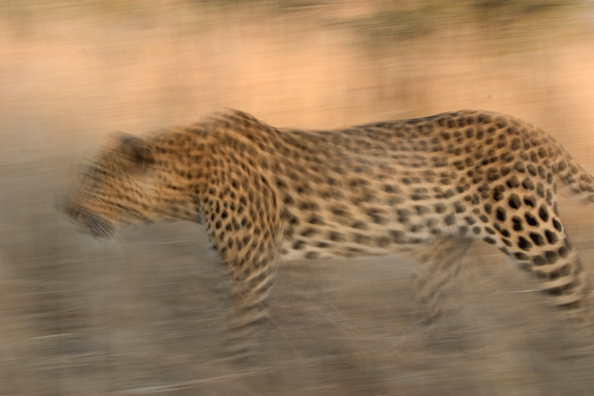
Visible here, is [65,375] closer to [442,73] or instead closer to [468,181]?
[468,181]

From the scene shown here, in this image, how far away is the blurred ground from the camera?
13.0 feet

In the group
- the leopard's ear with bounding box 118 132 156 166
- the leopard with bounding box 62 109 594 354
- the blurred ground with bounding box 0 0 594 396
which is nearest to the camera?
the blurred ground with bounding box 0 0 594 396

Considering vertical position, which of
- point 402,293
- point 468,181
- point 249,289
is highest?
point 468,181

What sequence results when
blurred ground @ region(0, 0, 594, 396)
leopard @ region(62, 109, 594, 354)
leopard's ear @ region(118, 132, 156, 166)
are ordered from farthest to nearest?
leopard's ear @ region(118, 132, 156, 166) → leopard @ region(62, 109, 594, 354) → blurred ground @ region(0, 0, 594, 396)

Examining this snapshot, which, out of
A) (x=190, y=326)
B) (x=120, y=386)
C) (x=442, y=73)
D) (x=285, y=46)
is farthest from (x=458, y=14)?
(x=120, y=386)

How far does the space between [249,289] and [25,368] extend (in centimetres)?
112

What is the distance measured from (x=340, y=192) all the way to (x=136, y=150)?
43.2 inches

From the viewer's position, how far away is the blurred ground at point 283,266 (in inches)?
156

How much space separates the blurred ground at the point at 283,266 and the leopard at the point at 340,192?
263mm

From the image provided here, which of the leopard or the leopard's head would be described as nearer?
the leopard

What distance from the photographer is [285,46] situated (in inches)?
282

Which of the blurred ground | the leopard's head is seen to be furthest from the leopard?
the blurred ground

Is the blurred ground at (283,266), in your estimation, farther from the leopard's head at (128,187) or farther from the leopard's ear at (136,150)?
the leopard's ear at (136,150)

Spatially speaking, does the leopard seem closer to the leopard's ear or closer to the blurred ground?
the leopard's ear
